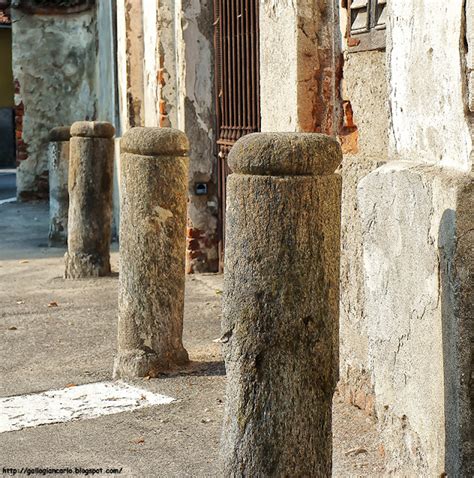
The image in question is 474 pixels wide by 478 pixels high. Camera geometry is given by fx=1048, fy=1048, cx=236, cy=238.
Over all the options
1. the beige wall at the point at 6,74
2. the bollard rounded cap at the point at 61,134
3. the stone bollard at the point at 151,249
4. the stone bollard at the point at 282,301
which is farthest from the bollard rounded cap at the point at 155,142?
the beige wall at the point at 6,74

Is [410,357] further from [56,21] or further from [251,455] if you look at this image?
[56,21]

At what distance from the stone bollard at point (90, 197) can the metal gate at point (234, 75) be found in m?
0.87

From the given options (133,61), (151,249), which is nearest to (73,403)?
(151,249)

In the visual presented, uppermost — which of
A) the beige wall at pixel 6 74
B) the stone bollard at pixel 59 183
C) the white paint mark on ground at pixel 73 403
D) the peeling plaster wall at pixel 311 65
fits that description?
the beige wall at pixel 6 74

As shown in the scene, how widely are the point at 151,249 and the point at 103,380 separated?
0.70 metres

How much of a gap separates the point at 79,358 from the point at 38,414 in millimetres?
1028

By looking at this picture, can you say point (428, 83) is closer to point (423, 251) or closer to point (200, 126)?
point (423, 251)

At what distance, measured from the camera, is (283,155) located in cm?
286

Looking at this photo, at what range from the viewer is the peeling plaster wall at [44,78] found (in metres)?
15.2

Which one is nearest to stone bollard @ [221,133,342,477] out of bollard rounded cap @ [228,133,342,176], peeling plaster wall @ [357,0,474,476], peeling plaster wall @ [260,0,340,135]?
bollard rounded cap @ [228,133,342,176]

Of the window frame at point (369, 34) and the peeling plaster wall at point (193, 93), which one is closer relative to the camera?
the window frame at point (369, 34)

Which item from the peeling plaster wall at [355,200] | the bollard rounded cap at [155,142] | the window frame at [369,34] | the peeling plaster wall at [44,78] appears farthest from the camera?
the peeling plaster wall at [44,78]

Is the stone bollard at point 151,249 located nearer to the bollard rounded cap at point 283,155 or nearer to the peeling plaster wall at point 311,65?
the peeling plaster wall at point 311,65

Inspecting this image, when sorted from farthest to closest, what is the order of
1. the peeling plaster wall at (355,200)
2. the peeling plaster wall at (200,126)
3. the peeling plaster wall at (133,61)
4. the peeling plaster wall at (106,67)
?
the peeling plaster wall at (106,67) < the peeling plaster wall at (133,61) < the peeling plaster wall at (200,126) < the peeling plaster wall at (355,200)
